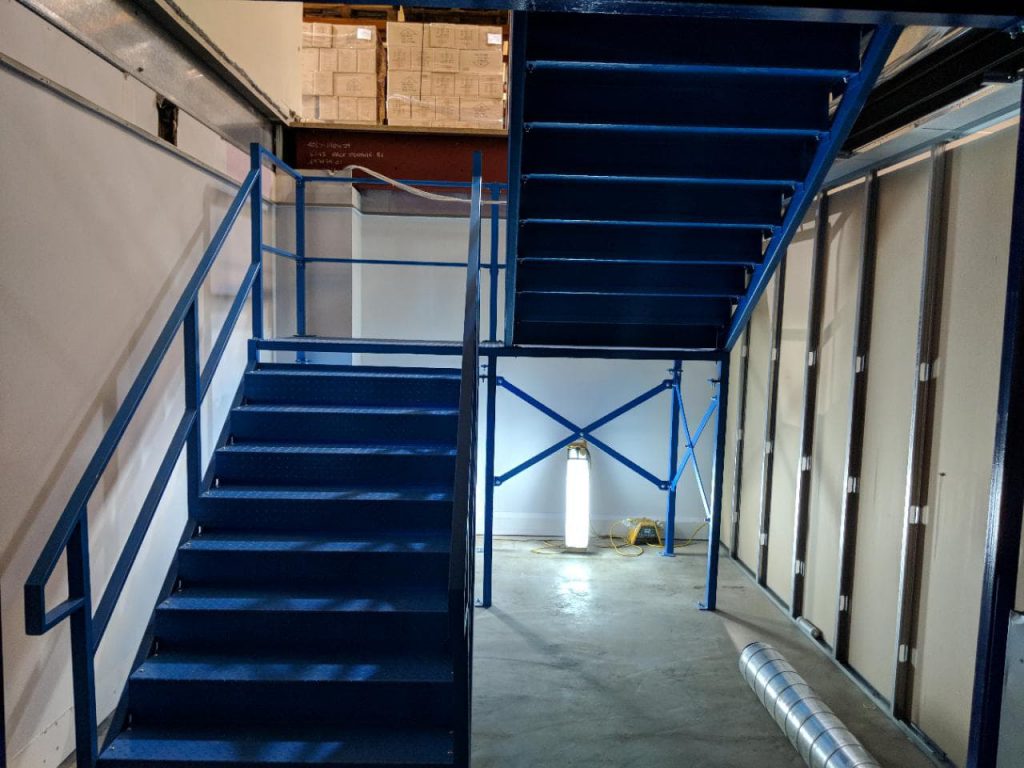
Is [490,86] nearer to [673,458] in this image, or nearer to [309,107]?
[309,107]

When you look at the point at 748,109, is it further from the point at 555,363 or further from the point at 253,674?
the point at 555,363

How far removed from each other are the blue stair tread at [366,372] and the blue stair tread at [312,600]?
53.3 inches

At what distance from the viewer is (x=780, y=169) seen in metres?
3.32

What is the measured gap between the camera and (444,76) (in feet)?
19.6

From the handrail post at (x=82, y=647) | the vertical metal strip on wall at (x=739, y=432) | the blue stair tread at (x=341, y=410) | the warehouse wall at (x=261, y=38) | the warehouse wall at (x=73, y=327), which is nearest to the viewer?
the handrail post at (x=82, y=647)

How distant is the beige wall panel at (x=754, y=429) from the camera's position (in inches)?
231

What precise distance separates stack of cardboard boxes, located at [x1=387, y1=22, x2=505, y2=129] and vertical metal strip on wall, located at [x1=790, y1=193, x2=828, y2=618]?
113 inches

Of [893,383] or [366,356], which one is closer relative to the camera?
[893,383]

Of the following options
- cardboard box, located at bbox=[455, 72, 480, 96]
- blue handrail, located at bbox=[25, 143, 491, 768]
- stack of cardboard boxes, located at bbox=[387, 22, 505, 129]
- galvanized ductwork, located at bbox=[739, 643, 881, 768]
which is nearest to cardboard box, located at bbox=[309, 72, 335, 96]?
stack of cardboard boxes, located at bbox=[387, 22, 505, 129]

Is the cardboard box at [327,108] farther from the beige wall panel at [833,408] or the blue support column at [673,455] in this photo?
the beige wall panel at [833,408]

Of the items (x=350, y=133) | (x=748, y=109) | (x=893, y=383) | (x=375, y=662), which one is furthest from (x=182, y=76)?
(x=893, y=383)

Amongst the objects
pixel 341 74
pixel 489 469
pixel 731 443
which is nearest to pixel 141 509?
pixel 489 469

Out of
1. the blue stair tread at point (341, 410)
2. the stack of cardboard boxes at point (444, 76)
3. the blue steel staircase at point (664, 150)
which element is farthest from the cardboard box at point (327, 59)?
the blue stair tread at point (341, 410)

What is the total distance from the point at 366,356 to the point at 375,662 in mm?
4005
